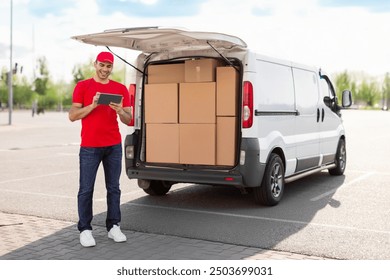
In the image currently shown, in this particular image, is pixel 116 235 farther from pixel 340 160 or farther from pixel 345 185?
pixel 340 160

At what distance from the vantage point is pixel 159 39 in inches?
291

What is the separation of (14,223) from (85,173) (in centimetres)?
156

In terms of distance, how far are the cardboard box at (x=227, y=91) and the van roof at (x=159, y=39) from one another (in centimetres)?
33

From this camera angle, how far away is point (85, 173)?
5.84 m

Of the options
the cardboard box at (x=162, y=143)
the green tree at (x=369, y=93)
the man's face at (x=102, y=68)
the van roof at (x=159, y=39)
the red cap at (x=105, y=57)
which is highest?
the green tree at (x=369, y=93)

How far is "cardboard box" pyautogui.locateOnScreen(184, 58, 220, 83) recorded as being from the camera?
759cm

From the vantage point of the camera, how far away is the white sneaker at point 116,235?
5891 mm

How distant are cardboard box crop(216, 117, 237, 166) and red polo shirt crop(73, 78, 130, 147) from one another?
2082mm

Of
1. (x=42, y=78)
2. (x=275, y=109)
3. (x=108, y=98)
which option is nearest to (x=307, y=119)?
(x=275, y=109)

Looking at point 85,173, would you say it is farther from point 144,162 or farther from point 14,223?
point 144,162

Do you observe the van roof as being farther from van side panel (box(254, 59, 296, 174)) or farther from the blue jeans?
the blue jeans

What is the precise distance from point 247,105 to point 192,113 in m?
0.84

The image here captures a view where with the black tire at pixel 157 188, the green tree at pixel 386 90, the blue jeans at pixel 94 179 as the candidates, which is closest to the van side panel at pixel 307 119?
the black tire at pixel 157 188

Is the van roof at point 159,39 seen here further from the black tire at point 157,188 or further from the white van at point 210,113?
the black tire at point 157,188
